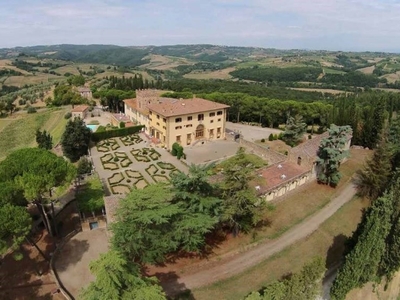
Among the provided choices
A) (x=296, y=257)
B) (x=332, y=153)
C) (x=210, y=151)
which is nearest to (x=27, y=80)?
(x=210, y=151)

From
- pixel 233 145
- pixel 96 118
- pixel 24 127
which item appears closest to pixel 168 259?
pixel 233 145

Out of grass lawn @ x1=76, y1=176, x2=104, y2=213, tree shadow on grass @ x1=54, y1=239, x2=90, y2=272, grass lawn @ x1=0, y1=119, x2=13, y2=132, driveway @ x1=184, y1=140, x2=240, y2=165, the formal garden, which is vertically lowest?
grass lawn @ x1=0, y1=119, x2=13, y2=132

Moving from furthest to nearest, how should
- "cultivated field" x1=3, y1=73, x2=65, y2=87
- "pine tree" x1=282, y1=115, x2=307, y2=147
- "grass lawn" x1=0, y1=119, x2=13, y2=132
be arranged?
"cultivated field" x1=3, y1=73, x2=65, y2=87, "grass lawn" x1=0, y1=119, x2=13, y2=132, "pine tree" x1=282, y1=115, x2=307, y2=147

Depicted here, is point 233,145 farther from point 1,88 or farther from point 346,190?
point 1,88

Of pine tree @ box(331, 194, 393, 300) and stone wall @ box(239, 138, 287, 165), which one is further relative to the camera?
stone wall @ box(239, 138, 287, 165)

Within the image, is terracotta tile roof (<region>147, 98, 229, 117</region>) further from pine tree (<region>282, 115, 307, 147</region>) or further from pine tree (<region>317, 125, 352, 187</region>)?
pine tree (<region>317, 125, 352, 187</region>)

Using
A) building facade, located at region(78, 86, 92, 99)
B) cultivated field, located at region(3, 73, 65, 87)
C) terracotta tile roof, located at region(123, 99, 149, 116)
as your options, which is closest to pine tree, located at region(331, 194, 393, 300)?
terracotta tile roof, located at region(123, 99, 149, 116)

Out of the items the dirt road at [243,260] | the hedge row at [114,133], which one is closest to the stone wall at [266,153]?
the dirt road at [243,260]
